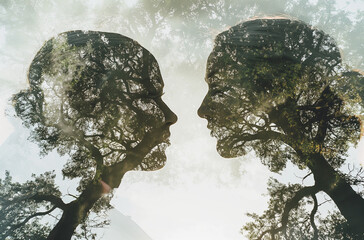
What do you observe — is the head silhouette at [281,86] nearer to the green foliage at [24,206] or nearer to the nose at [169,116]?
the nose at [169,116]

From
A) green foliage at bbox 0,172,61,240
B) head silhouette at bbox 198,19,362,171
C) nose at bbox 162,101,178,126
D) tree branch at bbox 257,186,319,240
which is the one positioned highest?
head silhouette at bbox 198,19,362,171

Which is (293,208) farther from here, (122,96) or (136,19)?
(136,19)

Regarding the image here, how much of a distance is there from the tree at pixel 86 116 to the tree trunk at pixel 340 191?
7.10 metres

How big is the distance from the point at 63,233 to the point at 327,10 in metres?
33.8

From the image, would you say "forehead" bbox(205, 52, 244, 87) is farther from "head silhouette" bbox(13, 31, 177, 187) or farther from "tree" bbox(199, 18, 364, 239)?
"head silhouette" bbox(13, 31, 177, 187)

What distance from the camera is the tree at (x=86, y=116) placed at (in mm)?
8406

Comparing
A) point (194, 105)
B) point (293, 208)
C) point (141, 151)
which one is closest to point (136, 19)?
point (194, 105)

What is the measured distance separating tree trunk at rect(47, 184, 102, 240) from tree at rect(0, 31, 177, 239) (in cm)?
4

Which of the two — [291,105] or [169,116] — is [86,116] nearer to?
[169,116]

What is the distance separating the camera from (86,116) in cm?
940

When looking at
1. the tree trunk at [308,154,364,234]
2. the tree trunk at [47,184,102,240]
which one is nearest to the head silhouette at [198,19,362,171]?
the tree trunk at [308,154,364,234]

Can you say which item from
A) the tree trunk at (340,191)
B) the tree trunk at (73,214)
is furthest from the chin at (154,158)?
the tree trunk at (340,191)

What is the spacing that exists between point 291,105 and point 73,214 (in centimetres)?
1051

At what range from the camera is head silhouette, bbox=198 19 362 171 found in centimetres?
775
